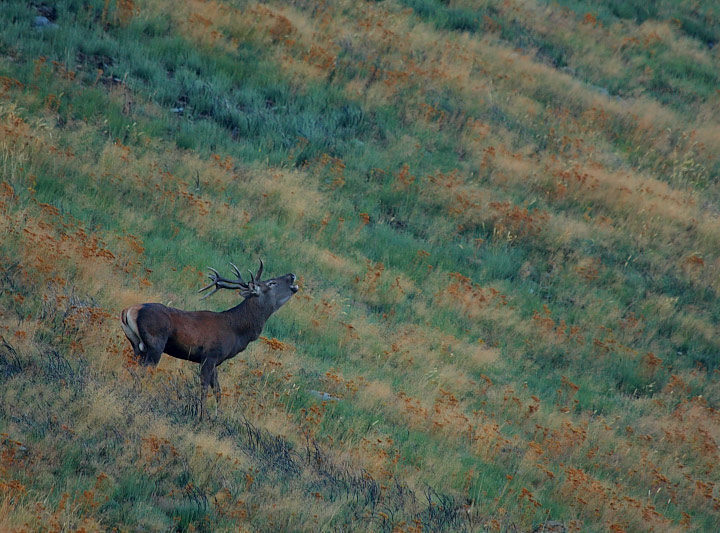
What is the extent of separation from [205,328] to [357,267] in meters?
5.04

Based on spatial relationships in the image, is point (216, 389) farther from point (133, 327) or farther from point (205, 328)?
point (133, 327)

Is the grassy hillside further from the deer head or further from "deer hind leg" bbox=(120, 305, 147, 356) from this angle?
the deer head

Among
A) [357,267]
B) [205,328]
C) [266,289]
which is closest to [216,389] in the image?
[205,328]

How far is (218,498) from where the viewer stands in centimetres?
614

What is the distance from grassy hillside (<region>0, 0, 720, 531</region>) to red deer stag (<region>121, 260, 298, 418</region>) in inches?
10.5

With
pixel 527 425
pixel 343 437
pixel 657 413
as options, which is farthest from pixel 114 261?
pixel 657 413

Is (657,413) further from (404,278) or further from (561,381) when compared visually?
(404,278)

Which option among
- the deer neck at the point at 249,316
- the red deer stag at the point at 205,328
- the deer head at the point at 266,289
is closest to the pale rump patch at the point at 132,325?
the red deer stag at the point at 205,328

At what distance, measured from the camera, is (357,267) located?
12656 mm

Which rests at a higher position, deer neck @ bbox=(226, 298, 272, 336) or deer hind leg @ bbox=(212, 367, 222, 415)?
deer neck @ bbox=(226, 298, 272, 336)

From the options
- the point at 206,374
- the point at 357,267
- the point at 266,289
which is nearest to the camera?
the point at 206,374

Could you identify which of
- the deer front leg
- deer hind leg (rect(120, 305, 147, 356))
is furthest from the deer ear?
deer hind leg (rect(120, 305, 147, 356))

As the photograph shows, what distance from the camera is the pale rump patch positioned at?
7.15 m

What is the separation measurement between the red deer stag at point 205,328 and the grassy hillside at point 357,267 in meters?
0.27
